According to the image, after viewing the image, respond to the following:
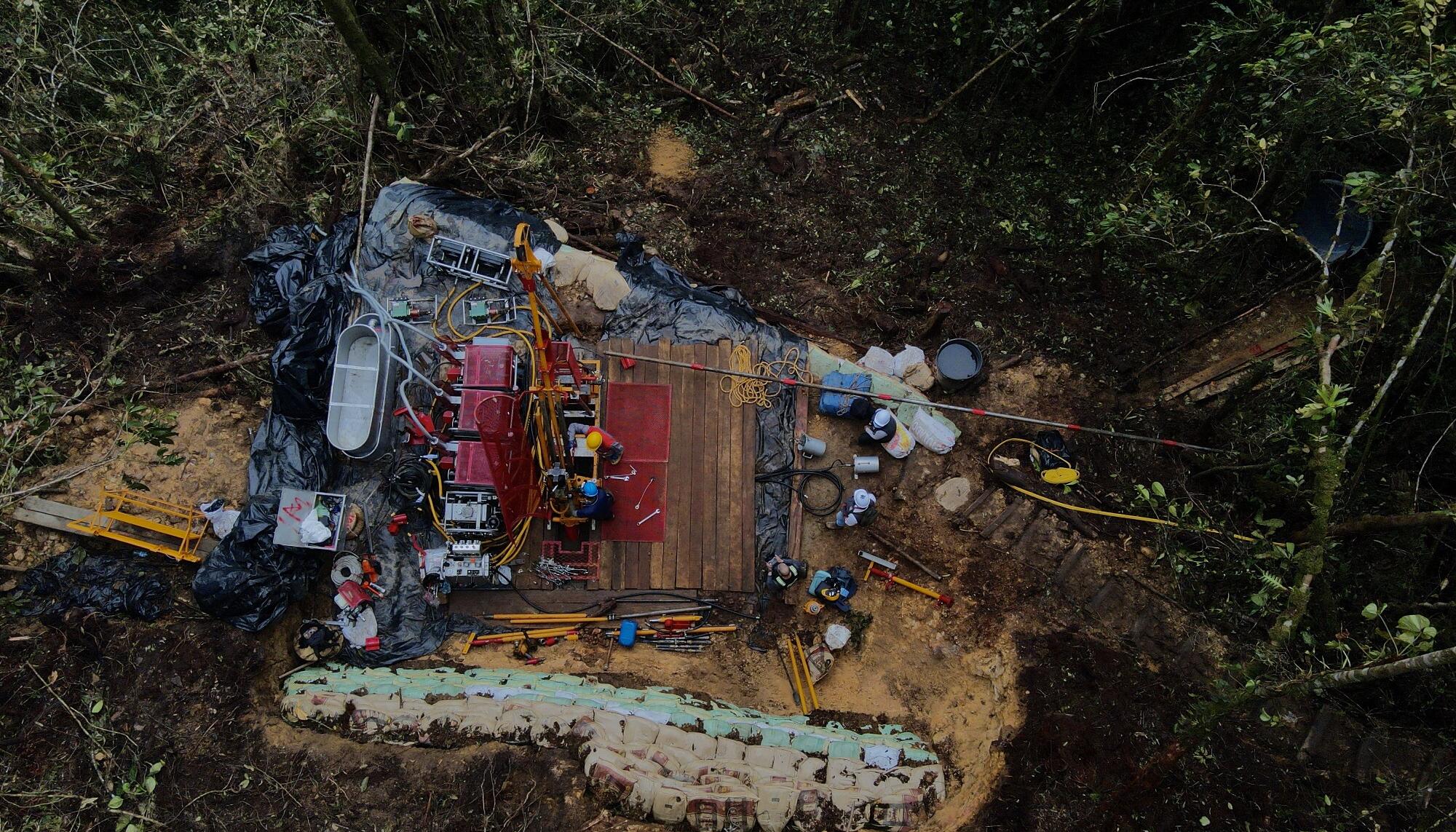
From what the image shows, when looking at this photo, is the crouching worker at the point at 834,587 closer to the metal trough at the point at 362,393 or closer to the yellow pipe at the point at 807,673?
the yellow pipe at the point at 807,673

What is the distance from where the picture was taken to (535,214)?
8.73 m

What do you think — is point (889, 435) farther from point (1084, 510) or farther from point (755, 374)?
point (1084, 510)

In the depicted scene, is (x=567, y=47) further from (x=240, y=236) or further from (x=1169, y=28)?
(x=1169, y=28)

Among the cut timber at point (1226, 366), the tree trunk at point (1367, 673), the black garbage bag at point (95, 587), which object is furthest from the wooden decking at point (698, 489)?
the cut timber at point (1226, 366)

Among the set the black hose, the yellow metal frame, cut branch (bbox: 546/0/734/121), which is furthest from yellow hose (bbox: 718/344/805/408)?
the yellow metal frame

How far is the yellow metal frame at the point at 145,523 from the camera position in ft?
22.3

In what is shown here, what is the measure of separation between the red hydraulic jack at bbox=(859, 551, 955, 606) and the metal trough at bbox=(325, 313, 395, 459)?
17.5 ft

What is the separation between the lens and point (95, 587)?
661 centimetres

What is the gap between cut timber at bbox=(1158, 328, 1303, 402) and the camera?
7.73 m

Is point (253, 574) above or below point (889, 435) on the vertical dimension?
below

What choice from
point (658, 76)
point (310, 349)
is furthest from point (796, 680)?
point (658, 76)

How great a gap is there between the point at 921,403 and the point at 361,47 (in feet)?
23.4

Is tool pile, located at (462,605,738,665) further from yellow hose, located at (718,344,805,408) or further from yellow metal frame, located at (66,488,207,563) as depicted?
yellow metal frame, located at (66,488,207,563)

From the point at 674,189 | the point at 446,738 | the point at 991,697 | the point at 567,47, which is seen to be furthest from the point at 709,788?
the point at 567,47
